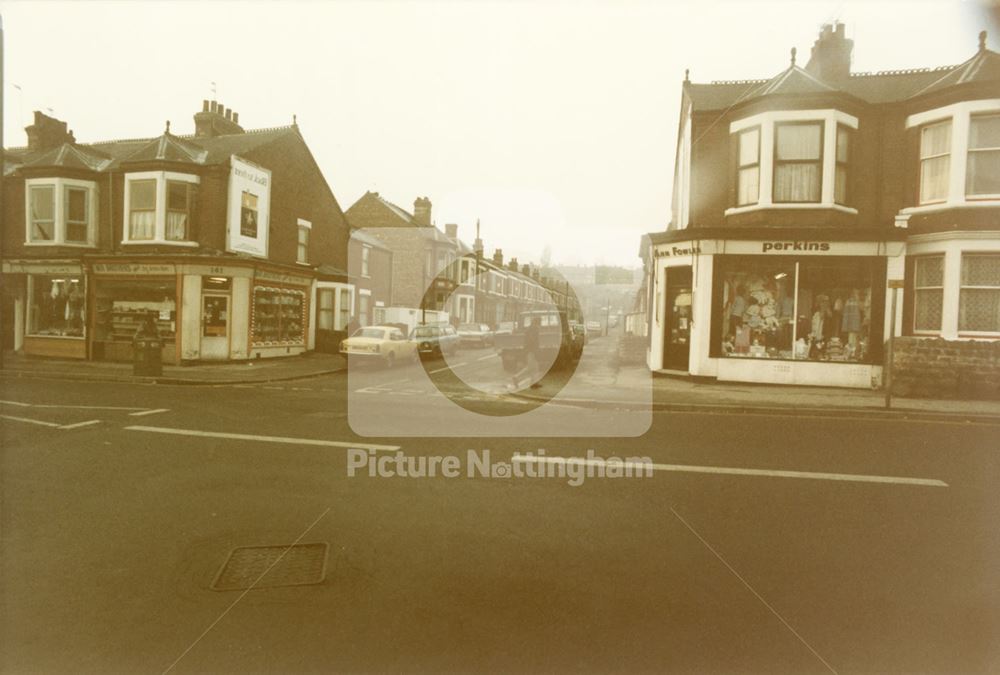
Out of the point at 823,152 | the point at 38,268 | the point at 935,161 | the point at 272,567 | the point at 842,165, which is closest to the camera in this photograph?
the point at 272,567

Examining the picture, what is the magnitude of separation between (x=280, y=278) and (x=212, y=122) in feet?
25.9

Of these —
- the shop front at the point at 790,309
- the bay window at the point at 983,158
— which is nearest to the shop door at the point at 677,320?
the shop front at the point at 790,309

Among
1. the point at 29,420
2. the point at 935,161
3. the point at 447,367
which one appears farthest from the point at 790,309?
the point at 29,420

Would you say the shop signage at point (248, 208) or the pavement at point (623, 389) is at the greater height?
the shop signage at point (248, 208)

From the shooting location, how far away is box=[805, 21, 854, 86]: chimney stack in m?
18.0

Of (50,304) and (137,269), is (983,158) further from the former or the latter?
(50,304)

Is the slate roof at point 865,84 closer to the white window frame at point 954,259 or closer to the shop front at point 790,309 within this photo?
the white window frame at point 954,259

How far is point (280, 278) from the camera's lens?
24.4m

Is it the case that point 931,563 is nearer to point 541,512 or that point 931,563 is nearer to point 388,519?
point 541,512

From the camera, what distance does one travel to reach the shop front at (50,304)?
2258cm

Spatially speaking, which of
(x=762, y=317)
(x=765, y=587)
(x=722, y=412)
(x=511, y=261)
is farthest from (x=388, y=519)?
(x=511, y=261)

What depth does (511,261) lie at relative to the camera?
2953 inches

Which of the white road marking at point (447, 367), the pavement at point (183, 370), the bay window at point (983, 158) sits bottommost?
the pavement at point (183, 370)

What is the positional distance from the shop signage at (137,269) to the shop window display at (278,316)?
9.93ft
